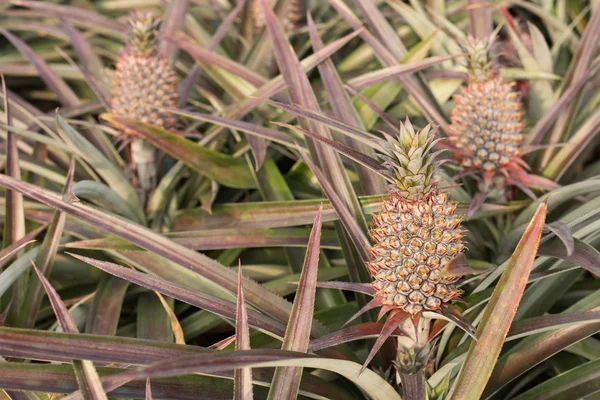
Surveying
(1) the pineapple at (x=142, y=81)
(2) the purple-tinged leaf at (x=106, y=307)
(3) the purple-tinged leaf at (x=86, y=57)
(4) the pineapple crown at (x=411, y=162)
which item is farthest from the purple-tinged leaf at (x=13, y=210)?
(4) the pineapple crown at (x=411, y=162)

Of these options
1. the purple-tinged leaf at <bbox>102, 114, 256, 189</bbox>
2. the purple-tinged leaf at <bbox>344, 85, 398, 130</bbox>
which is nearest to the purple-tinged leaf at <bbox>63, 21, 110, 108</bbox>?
the purple-tinged leaf at <bbox>102, 114, 256, 189</bbox>

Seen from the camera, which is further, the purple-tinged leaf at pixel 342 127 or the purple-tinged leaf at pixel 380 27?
the purple-tinged leaf at pixel 380 27

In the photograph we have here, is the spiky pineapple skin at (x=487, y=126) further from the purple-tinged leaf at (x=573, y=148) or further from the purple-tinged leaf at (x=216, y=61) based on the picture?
the purple-tinged leaf at (x=216, y=61)

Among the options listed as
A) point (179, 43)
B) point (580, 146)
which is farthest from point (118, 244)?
point (580, 146)

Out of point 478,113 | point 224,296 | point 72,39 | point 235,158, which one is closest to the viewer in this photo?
point 224,296

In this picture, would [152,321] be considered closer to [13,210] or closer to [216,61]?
[13,210]

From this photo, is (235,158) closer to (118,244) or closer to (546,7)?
(118,244)

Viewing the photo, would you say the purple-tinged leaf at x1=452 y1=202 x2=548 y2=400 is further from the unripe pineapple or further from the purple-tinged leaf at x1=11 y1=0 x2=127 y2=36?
the purple-tinged leaf at x1=11 y1=0 x2=127 y2=36
